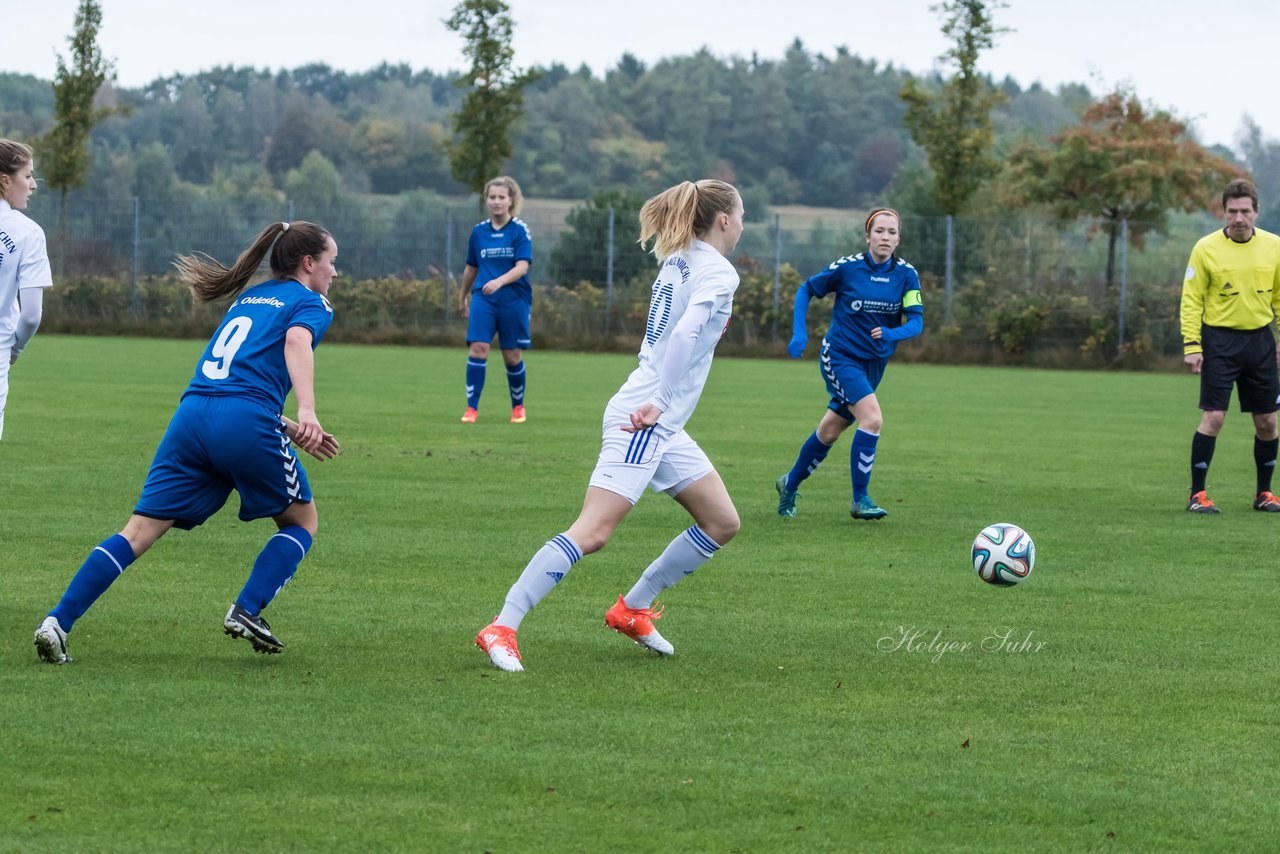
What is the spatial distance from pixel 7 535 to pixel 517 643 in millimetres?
3594

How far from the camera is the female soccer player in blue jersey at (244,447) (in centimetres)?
559

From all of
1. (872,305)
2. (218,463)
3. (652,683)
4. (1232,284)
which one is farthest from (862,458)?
(218,463)

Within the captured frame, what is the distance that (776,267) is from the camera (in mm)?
33156

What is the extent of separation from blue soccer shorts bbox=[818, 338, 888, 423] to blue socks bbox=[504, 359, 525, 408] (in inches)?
225

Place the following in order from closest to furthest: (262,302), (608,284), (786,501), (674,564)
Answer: (262,302)
(674,564)
(786,501)
(608,284)

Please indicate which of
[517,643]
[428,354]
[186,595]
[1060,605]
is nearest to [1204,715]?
[1060,605]

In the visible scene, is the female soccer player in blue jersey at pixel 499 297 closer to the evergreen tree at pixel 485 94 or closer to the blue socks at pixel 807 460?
the blue socks at pixel 807 460

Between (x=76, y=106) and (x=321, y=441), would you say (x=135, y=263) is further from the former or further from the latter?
(x=321, y=441)

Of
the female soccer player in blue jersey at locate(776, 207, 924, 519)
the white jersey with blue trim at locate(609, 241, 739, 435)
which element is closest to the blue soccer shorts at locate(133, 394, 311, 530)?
the white jersey with blue trim at locate(609, 241, 739, 435)

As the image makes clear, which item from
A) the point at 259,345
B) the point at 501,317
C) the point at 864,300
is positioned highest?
the point at 864,300

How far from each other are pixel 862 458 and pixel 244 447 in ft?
17.4

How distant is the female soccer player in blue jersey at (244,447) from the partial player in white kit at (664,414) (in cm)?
85

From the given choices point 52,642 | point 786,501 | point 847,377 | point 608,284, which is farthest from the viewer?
point 608,284

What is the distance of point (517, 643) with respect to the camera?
621 cm
